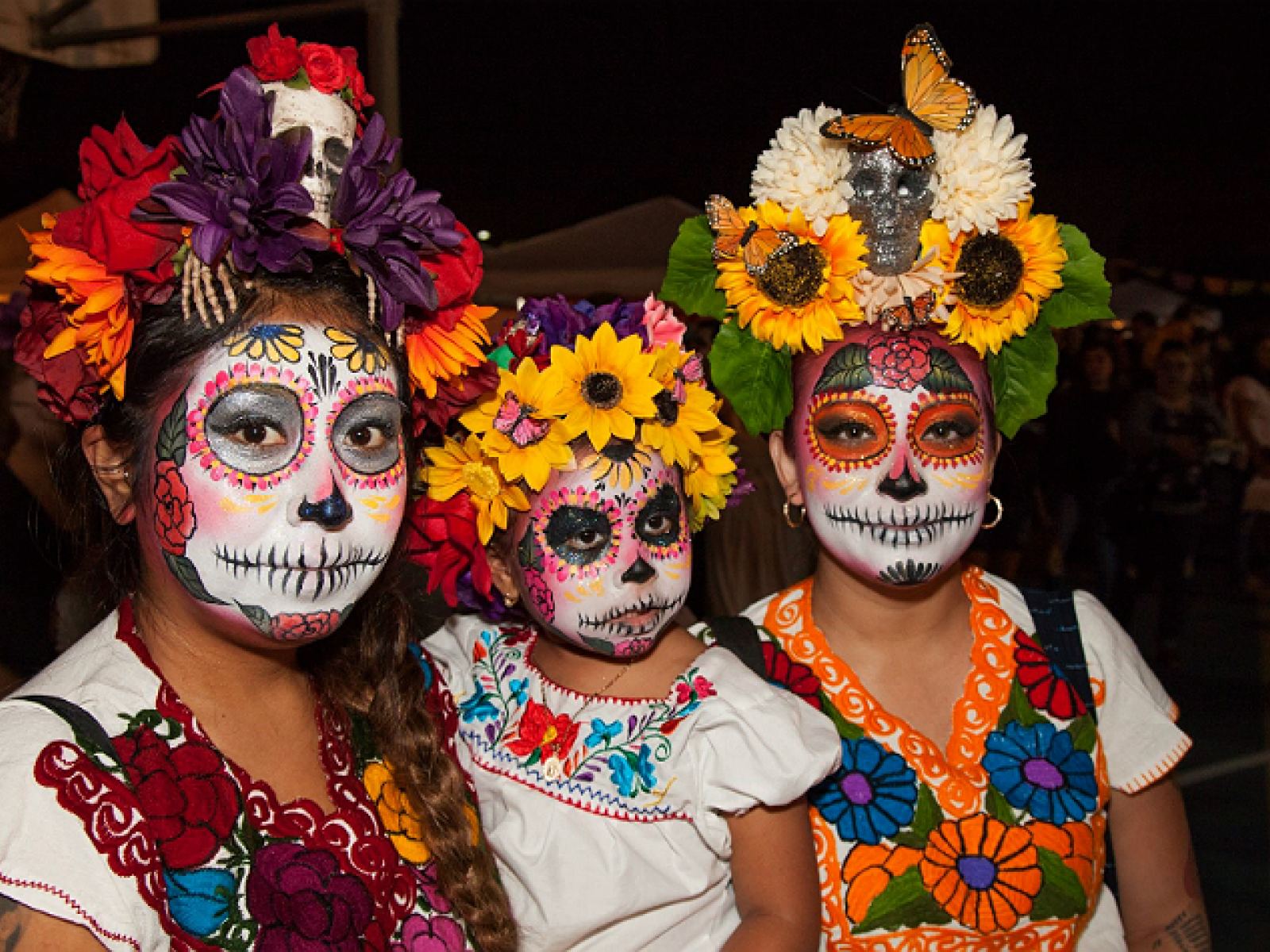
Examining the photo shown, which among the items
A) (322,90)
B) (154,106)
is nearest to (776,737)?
(322,90)

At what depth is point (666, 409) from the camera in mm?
2646

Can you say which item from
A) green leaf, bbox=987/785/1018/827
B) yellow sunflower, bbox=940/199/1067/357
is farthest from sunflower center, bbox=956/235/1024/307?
green leaf, bbox=987/785/1018/827

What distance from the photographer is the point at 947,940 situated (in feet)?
8.64

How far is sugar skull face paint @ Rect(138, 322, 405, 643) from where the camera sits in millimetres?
2076

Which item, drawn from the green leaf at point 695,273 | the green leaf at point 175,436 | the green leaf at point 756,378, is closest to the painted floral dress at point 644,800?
the green leaf at point 756,378

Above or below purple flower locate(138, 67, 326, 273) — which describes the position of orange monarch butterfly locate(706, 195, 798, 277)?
below

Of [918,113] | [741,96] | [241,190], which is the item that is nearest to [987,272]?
[918,113]

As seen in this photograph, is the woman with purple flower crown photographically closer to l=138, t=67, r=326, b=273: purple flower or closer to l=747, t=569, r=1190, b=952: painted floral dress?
l=138, t=67, r=326, b=273: purple flower

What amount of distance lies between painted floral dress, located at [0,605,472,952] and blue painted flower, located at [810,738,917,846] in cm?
79

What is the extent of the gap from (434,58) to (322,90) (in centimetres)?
865

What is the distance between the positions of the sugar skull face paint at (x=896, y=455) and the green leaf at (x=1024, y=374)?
156 millimetres

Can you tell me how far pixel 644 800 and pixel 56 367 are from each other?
126 centimetres

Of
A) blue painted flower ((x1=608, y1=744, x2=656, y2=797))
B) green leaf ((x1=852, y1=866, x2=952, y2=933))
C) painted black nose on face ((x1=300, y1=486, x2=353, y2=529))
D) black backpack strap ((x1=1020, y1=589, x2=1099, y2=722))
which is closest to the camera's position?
painted black nose on face ((x1=300, y1=486, x2=353, y2=529))

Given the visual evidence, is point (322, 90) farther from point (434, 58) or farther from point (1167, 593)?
point (434, 58)
